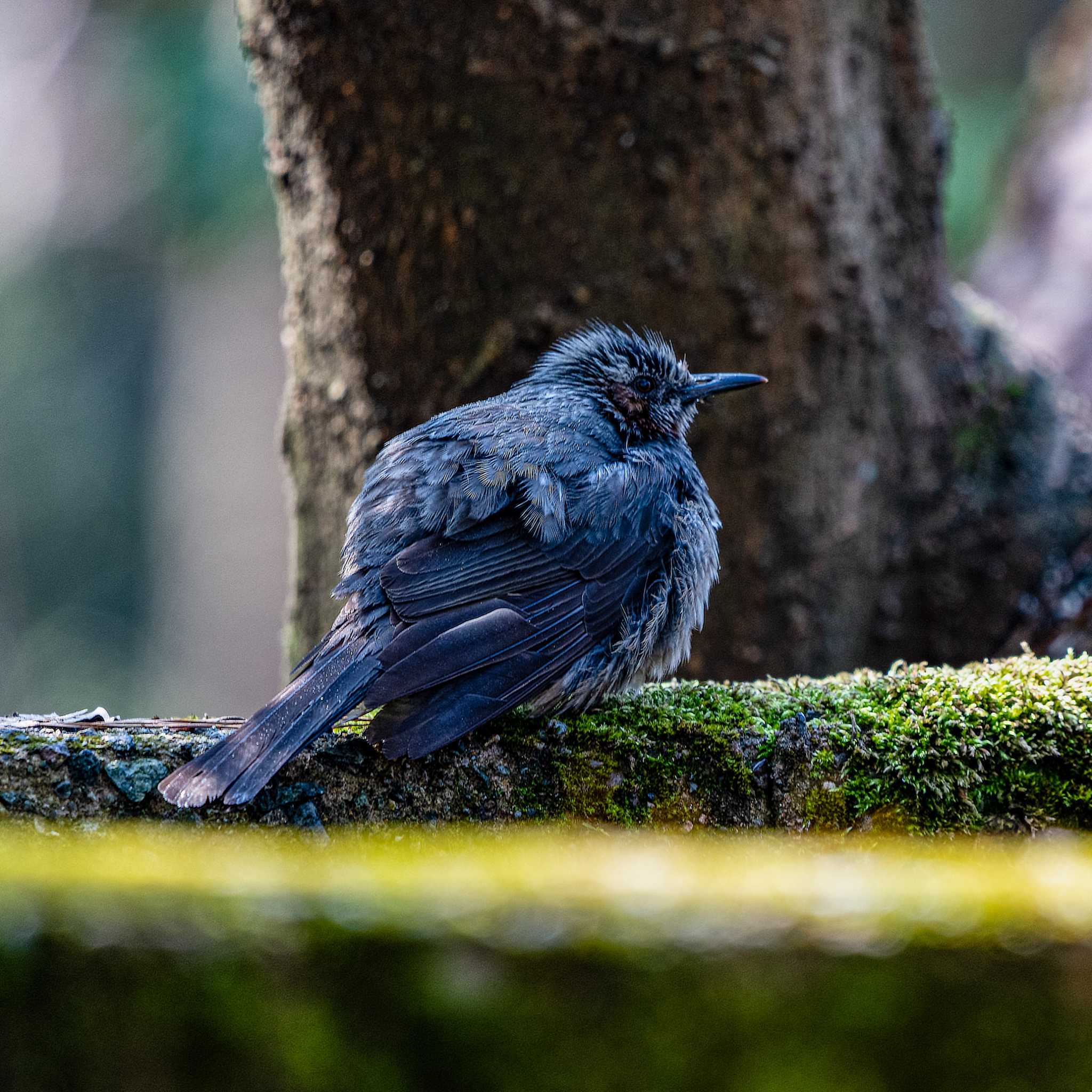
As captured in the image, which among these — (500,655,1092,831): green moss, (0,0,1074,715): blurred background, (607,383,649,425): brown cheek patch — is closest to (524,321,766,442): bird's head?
(607,383,649,425): brown cheek patch

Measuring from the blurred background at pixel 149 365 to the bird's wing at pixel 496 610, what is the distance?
51.2ft

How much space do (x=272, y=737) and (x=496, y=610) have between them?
0.81 m

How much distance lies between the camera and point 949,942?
0.95 meters

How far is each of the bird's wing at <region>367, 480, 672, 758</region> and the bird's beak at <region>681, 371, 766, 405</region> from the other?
79 centimetres

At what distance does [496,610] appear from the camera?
310cm

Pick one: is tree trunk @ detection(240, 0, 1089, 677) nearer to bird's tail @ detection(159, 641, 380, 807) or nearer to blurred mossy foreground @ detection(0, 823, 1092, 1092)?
bird's tail @ detection(159, 641, 380, 807)

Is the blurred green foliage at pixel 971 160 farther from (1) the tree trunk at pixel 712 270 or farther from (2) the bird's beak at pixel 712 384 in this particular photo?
(2) the bird's beak at pixel 712 384

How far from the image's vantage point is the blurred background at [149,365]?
18.5 meters

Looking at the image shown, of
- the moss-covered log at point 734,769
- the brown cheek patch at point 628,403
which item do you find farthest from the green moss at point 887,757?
the brown cheek patch at point 628,403

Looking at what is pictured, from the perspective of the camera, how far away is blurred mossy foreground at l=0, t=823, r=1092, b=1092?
3.06 feet

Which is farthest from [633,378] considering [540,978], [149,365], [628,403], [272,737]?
[149,365]

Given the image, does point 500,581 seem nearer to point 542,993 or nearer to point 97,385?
A: point 542,993

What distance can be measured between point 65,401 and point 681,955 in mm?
24090

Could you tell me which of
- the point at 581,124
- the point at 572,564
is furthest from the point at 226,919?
the point at 581,124
